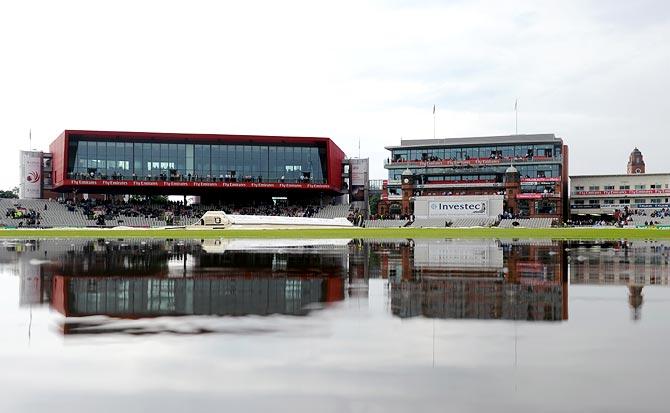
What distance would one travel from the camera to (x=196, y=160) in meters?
112

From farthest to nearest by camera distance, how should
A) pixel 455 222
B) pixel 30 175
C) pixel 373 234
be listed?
pixel 30 175 → pixel 455 222 → pixel 373 234

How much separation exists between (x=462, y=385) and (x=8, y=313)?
9.81m

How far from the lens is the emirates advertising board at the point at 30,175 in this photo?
11500 cm

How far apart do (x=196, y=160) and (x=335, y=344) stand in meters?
105

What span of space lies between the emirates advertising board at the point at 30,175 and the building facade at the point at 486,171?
214 feet

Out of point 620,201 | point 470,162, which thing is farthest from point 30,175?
point 620,201

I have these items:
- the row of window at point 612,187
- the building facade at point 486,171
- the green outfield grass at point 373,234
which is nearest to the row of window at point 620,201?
the row of window at point 612,187

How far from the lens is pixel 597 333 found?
35.4ft

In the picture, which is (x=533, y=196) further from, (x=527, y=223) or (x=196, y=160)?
(x=196, y=160)

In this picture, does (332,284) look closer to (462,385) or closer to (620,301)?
(620,301)

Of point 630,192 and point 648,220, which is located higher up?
point 630,192

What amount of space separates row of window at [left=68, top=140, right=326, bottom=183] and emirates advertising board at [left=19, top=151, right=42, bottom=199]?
511 inches

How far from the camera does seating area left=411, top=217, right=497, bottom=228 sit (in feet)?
342

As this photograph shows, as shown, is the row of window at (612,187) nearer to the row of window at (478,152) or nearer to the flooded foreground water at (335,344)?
the row of window at (478,152)
